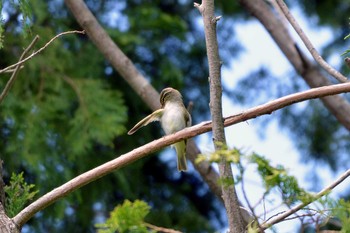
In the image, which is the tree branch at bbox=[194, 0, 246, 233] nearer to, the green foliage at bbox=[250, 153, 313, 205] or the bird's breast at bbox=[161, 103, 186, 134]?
the green foliage at bbox=[250, 153, 313, 205]

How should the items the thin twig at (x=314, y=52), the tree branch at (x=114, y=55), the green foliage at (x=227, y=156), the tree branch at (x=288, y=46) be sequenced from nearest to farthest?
the green foliage at (x=227, y=156) → the thin twig at (x=314, y=52) → the tree branch at (x=114, y=55) → the tree branch at (x=288, y=46)

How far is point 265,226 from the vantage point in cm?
287

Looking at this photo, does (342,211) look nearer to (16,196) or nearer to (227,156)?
(227,156)

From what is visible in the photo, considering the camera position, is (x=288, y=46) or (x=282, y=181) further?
(x=288, y=46)

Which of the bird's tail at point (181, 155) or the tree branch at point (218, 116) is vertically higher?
the bird's tail at point (181, 155)

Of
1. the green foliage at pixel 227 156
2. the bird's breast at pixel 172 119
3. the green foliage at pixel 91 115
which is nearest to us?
the green foliage at pixel 227 156

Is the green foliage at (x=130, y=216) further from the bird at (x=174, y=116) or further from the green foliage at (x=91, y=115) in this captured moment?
the green foliage at (x=91, y=115)

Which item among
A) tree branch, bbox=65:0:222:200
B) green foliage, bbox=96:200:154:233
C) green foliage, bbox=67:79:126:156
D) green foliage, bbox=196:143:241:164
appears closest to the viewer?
green foliage, bbox=196:143:241:164

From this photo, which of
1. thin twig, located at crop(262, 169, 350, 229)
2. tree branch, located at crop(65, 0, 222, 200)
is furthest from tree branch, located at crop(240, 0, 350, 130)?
thin twig, located at crop(262, 169, 350, 229)

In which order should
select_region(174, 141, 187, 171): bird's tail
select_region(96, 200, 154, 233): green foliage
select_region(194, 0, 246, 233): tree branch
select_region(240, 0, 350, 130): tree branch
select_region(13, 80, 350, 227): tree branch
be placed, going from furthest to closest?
select_region(240, 0, 350, 130): tree branch, select_region(174, 141, 187, 171): bird's tail, select_region(13, 80, 350, 227): tree branch, select_region(194, 0, 246, 233): tree branch, select_region(96, 200, 154, 233): green foliage

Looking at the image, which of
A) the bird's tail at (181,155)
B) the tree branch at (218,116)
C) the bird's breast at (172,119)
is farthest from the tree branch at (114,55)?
the tree branch at (218,116)

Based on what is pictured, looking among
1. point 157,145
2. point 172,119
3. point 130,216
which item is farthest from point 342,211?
point 172,119

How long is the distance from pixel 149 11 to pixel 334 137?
2181 millimetres

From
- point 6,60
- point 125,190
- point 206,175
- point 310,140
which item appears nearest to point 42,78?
point 6,60
